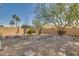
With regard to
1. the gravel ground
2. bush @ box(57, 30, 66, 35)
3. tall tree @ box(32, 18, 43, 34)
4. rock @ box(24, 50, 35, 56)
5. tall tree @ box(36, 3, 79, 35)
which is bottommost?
rock @ box(24, 50, 35, 56)

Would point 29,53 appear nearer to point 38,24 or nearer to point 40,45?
point 40,45

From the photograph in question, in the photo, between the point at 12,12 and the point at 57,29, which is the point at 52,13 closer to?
the point at 57,29

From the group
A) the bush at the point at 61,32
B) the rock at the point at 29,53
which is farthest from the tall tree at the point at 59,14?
the rock at the point at 29,53

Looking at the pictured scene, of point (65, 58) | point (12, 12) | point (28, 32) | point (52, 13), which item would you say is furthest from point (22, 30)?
point (65, 58)

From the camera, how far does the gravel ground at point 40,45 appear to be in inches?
60.4

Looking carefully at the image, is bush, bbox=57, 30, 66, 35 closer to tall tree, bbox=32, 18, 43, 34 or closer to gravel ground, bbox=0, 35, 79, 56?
gravel ground, bbox=0, 35, 79, 56

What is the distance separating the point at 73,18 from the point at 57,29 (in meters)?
0.16

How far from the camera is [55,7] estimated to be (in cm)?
156

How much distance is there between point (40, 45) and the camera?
1548 mm

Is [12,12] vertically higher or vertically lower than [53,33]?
higher

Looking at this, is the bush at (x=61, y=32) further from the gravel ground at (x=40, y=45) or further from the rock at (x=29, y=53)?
the rock at (x=29, y=53)

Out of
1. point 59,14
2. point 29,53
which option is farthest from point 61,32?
point 29,53

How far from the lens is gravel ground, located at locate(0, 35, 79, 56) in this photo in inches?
60.4

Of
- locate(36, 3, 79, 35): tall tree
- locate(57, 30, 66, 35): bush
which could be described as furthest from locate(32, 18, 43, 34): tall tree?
locate(57, 30, 66, 35): bush
